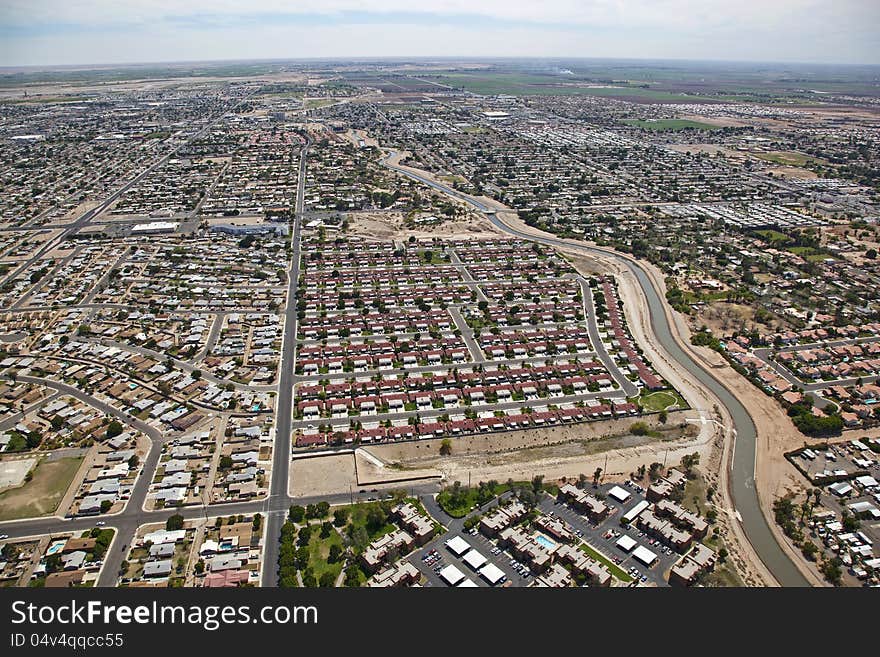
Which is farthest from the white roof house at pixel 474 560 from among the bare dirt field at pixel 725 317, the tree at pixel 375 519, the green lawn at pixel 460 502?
the bare dirt field at pixel 725 317

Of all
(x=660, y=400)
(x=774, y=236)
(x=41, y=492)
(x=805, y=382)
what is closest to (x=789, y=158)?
(x=774, y=236)

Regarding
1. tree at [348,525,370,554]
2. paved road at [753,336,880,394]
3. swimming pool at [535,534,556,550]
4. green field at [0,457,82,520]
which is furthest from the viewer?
paved road at [753,336,880,394]

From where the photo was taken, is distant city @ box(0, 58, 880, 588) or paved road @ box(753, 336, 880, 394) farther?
paved road @ box(753, 336, 880, 394)

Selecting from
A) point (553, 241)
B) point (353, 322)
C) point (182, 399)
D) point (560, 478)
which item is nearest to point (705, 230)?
point (553, 241)

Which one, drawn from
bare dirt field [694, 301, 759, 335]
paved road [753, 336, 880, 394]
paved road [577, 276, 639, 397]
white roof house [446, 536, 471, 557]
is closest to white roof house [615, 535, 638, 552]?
white roof house [446, 536, 471, 557]

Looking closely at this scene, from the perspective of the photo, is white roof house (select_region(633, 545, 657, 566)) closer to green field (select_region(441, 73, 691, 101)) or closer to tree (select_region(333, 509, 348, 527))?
tree (select_region(333, 509, 348, 527))

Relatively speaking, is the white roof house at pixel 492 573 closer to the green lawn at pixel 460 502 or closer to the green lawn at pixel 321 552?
the green lawn at pixel 460 502

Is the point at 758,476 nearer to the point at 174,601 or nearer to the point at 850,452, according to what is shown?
the point at 850,452
